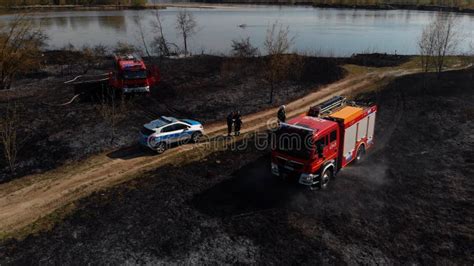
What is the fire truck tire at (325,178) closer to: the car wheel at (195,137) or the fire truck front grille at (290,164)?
the fire truck front grille at (290,164)

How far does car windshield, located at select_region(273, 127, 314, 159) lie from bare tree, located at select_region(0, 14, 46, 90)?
3211 cm


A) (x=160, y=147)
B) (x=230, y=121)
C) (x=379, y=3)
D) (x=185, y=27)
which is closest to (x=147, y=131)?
(x=160, y=147)

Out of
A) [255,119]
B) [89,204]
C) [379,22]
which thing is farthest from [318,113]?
[379,22]

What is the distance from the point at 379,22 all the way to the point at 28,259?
330 feet

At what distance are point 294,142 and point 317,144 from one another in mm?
1038

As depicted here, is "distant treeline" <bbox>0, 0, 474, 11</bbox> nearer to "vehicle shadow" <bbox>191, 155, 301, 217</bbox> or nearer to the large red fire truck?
the large red fire truck

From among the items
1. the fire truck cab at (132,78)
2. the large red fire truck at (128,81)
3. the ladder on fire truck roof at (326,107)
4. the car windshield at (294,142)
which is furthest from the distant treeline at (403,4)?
the car windshield at (294,142)

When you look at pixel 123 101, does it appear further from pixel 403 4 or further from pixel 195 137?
pixel 403 4

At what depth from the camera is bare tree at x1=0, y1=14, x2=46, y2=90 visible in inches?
1487

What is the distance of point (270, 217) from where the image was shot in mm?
16844

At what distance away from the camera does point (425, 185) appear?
1933cm

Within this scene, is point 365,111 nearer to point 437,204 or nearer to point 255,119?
point 437,204

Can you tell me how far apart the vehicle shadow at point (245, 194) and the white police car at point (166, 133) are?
5117 mm

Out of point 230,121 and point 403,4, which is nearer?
point 230,121
